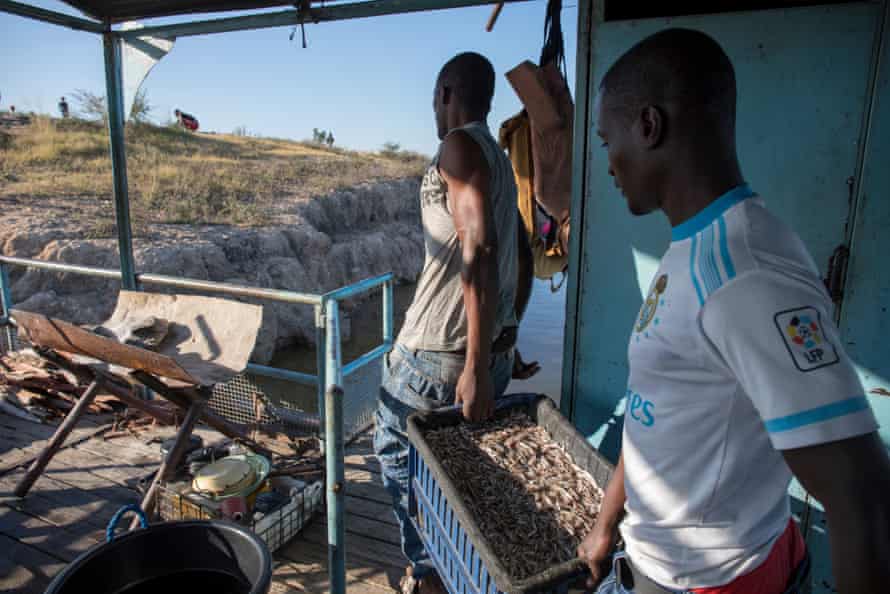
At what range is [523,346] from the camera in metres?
13.8

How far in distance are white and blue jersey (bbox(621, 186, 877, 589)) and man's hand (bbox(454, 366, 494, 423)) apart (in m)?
0.89

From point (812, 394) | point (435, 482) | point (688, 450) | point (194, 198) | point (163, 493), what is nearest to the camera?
point (812, 394)

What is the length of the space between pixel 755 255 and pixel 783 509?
0.60 m

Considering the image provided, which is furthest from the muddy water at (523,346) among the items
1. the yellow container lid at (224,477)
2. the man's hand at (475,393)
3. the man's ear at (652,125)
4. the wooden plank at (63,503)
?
the man's ear at (652,125)

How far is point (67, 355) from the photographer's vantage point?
3166mm

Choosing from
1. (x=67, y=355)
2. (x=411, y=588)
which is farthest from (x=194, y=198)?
(x=411, y=588)

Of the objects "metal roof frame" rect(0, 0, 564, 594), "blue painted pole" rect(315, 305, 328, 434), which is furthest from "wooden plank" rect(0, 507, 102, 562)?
"metal roof frame" rect(0, 0, 564, 594)

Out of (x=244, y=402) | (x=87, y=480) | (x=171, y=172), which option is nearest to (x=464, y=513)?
(x=244, y=402)

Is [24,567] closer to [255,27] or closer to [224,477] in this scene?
[224,477]

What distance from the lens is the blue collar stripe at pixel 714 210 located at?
42.6 inches

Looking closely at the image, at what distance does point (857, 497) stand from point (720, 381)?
25 centimetres

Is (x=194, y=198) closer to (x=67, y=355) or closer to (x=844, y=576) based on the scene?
(x=67, y=355)

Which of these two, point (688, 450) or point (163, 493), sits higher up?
point (688, 450)

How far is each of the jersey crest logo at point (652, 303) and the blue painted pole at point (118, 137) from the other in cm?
387
